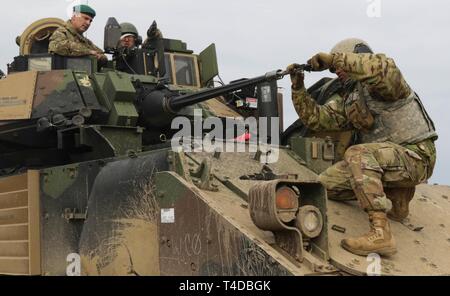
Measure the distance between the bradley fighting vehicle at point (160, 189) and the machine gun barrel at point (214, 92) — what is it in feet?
0.04

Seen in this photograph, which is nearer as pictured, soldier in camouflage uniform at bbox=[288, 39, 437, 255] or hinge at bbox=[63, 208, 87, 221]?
soldier in camouflage uniform at bbox=[288, 39, 437, 255]

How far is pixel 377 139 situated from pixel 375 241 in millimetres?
1026

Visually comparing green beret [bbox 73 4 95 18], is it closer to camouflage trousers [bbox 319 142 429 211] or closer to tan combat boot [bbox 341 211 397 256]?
camouflage trousers [bbox 319 142 429 211]

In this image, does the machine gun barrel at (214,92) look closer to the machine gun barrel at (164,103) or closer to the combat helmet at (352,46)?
the machine gun barrel at (164,103)

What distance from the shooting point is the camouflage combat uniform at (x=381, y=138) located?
5.21m

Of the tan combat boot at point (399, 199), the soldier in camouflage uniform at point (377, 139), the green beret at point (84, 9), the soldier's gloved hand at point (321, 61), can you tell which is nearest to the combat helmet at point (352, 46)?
the soldier in camouflage uniform at point (377, 139)

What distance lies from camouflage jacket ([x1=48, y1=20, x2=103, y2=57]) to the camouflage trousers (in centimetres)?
354

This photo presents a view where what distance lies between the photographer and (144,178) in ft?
17.4

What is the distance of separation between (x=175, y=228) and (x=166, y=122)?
8.52ft

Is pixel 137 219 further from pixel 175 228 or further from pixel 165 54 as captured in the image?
pixel 165 54

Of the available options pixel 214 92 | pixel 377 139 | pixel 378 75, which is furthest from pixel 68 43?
pixel 378 75

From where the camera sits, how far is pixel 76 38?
841cm

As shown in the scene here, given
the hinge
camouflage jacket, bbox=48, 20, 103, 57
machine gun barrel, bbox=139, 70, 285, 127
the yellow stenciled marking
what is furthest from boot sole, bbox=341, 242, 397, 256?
camouflage jacket, bbox=48, 20, 103, 57

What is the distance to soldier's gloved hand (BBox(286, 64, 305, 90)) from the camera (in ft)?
19.5
